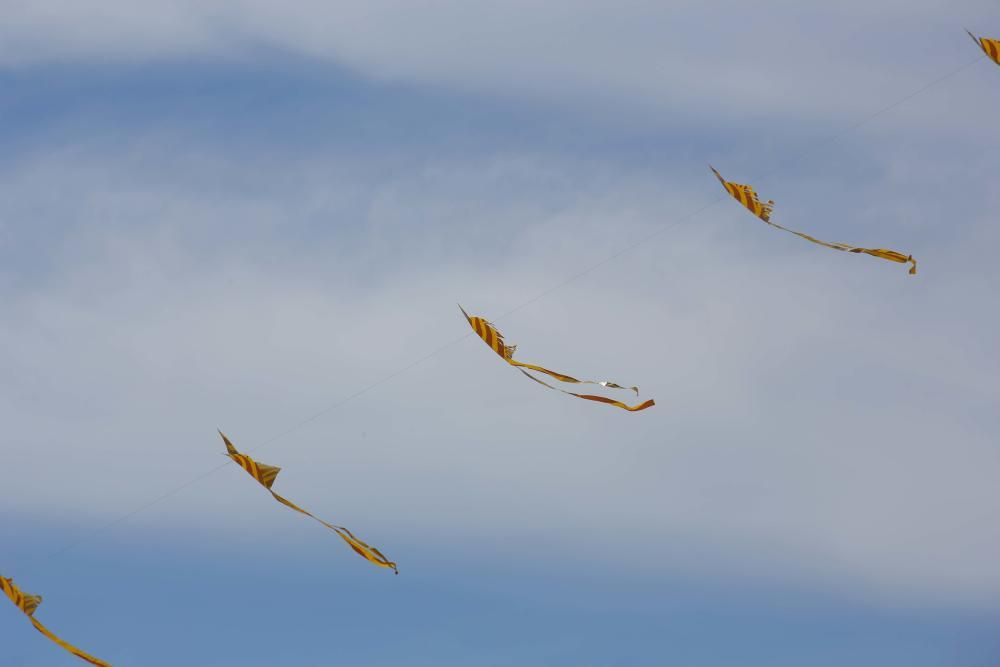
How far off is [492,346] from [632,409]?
497cm

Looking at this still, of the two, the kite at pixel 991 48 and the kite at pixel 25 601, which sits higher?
the kite at pixel 991 48

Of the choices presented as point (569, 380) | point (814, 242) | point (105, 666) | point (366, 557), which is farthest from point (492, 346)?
point (105, 666)

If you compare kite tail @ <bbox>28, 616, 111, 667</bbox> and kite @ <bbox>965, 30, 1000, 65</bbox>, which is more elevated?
kite @ <bbox>965, 30, 1000, 65</bbox>

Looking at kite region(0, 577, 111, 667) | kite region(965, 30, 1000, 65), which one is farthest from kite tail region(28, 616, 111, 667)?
kite region(965, 30, 1000, 65)

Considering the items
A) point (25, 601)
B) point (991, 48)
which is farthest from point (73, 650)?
point (991, 48)

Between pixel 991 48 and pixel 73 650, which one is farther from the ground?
pixel 991 48

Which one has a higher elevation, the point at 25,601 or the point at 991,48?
the point at 991,48

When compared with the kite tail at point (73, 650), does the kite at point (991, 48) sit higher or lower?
higher

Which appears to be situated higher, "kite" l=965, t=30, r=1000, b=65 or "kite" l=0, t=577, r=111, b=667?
"kite" l=965, t=30, r=1000, b=65

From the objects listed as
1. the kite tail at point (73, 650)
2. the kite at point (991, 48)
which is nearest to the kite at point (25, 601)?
the kite tail at point (73, 650)

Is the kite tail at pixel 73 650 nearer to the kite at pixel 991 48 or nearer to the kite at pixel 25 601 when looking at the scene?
the kite at pixel 25 601

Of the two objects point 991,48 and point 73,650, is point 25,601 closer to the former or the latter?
point 73,650

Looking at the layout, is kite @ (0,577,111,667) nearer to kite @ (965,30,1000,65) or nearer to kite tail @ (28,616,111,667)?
kite tail @ (28,616,111,667)

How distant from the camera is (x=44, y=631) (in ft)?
122
